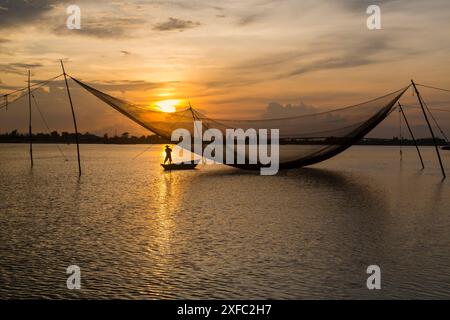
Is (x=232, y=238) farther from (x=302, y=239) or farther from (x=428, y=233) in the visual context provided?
(x=428, y=233)

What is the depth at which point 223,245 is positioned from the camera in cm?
964

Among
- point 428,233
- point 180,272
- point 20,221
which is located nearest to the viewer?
point 180,272

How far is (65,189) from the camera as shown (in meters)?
20.9

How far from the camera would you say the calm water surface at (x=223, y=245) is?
274 inches

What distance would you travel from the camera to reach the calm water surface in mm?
6965

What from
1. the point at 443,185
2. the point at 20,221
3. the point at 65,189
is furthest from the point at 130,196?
the point at 443,185

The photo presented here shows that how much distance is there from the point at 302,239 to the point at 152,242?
302 centimetres

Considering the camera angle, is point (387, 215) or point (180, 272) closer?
point (180, 272)

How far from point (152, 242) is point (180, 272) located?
2.41 metres

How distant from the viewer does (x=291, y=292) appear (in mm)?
6730

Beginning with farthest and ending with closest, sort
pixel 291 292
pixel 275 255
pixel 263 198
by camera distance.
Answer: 1. pixel 263 198
2. pixel 275 255
3. pixel 291 292
